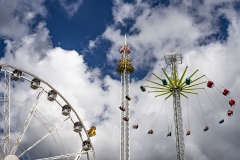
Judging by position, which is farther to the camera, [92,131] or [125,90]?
[125,90]

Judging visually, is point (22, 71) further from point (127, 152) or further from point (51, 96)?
point (127, 152)

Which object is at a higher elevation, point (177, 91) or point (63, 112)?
point (177, 91)

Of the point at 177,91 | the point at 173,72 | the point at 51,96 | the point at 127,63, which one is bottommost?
the point at 51,96

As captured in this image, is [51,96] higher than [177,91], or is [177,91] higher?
[177,91]

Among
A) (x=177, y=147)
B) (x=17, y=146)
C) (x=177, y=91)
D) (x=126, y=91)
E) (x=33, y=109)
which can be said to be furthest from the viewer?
(x=126, y=91)

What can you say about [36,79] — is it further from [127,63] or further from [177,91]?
[127,63]

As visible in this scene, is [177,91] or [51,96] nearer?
[51,96]

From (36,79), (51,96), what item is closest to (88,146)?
(51,96)

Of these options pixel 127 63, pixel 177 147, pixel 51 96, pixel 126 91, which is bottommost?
pixel 177 147

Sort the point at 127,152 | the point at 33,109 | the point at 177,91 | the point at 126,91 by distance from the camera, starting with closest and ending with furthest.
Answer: the point at 33,109 < the point at 177,91 < the point at 127,152 < the point at 126,91

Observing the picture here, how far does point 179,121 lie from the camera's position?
39.9 m

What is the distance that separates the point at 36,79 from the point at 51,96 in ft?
7.64

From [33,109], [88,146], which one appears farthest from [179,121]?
[33,109]

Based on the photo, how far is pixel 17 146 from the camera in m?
27.2
